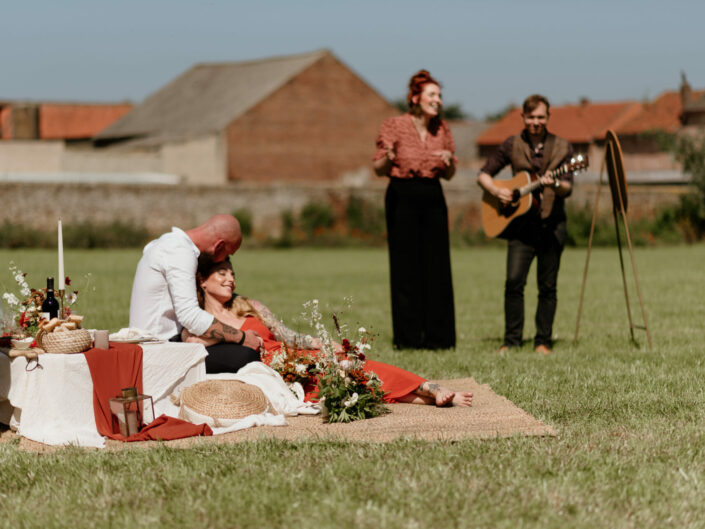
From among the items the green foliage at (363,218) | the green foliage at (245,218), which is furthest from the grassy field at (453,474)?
the green foliage at (363,218)

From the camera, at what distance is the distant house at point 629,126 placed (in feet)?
206

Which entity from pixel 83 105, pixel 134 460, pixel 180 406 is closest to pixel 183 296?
pixel 180 406

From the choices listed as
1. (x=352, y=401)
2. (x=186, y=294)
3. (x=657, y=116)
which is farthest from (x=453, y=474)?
(x=657, y=116)

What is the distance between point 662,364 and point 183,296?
4.46 meters

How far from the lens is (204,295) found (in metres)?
7.25

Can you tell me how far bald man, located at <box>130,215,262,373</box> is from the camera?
6848mm

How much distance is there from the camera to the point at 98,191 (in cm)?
3625

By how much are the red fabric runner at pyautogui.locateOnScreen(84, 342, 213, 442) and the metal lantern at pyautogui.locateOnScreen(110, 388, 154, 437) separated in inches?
2.1

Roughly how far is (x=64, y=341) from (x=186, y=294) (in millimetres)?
919

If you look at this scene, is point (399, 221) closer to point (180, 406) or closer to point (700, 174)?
point (180, 406)

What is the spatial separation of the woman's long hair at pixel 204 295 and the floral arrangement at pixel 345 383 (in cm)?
85

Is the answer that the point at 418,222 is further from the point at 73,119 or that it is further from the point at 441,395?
the point at 73,119

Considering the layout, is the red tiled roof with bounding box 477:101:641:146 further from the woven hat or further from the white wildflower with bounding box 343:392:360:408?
the woven hat

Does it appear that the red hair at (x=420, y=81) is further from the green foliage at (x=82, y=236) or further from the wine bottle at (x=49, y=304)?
the green foliage at (x=82, y=236)
